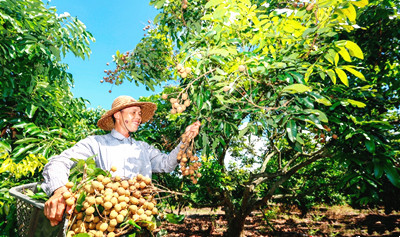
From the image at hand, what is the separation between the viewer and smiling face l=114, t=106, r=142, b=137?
218cm

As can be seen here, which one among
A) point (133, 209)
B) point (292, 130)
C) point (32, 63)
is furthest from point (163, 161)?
point (32, 63)

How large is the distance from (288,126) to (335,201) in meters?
12.7

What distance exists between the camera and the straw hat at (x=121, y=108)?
2.12 meters

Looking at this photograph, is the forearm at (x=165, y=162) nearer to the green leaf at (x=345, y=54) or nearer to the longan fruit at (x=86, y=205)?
the longan fruit at (x=86, y=205)

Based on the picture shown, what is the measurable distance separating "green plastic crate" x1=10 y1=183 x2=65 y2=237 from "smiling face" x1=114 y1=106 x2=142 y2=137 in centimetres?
97

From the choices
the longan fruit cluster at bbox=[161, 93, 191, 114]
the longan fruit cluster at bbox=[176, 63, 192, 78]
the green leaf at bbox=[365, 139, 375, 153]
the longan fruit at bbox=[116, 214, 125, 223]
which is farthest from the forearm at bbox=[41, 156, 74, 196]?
the green leaf at bbox=[365, 139, 375, 153]

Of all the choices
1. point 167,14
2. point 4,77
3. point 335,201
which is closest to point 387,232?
point 335,201

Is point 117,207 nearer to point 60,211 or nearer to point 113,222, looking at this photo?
point 113,222

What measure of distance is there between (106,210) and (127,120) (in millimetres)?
1328

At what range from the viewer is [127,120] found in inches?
85.7

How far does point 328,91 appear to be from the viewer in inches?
83.6

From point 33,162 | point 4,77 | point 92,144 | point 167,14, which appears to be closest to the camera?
point 92,144

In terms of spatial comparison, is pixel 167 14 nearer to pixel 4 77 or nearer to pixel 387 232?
pixel 4 77

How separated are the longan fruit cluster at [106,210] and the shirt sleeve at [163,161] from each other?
936mm
